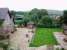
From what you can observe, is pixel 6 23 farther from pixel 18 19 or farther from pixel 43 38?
pixel 43 38

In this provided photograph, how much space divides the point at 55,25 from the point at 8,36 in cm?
66

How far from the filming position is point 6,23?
174 cm

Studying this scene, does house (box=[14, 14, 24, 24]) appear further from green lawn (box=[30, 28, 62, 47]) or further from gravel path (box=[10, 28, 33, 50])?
green lawn (box=[30, 28, 62, 47])

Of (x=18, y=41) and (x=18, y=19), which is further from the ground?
(x=18, y=19)

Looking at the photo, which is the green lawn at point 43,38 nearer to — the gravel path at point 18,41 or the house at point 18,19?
the gravel path at point 18,41

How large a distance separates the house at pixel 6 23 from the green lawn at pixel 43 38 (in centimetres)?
35

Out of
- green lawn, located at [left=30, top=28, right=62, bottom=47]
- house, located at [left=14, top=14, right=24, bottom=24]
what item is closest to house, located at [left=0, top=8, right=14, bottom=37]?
house, located at [left=14, top=14, right=24, bottom=24]

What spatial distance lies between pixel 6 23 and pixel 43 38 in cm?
54

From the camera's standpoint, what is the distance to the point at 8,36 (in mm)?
1728

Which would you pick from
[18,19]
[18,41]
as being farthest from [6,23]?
[18,41]

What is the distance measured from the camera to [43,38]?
5.65 feet

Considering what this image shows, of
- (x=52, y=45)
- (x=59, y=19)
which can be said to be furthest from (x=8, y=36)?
(x=59, y=19)

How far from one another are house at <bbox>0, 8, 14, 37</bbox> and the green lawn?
35 cm

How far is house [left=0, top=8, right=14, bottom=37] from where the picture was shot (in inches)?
67.6
